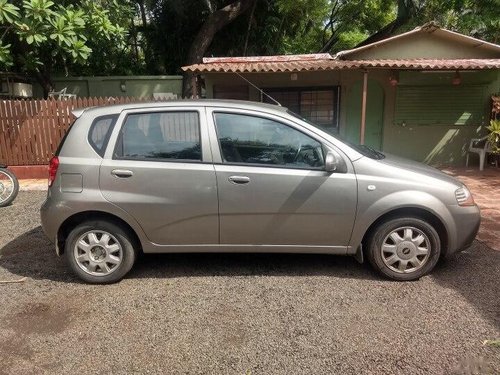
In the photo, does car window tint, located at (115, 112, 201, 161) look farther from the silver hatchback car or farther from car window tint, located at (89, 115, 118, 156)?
car window tint, located at (89, 115, 118, 156)

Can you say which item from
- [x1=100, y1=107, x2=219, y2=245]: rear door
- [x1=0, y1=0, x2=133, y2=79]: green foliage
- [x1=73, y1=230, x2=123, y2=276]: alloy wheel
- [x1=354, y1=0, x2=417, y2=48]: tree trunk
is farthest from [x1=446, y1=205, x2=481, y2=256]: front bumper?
[x1=354, y1=0, x2=417, y2=48]: tree trunk

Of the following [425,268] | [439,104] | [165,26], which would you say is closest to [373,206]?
[425,268]

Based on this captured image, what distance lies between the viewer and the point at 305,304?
3.60m

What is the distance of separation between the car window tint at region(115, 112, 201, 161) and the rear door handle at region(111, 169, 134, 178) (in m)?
0.14

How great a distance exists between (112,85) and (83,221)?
11.6 metres

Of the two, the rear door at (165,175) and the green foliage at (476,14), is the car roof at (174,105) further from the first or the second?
the green foliage at (476,14)

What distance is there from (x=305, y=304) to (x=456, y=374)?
4.05ft

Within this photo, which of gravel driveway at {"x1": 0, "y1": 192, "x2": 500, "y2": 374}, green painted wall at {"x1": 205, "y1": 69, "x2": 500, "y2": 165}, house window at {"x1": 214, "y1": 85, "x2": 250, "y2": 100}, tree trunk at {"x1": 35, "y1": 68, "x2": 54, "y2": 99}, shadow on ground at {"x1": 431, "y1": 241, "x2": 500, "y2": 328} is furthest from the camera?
tree trunk at {"x1": 35, "y1": 68, "x2": 54, "y2": 99}

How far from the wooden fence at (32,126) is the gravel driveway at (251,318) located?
18.3ft

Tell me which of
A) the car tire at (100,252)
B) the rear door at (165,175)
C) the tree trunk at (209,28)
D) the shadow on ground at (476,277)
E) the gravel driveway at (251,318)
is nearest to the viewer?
the gravel driveway at (251,318)

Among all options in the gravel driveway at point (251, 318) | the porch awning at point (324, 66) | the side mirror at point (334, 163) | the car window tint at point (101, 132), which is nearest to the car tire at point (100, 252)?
the gravel driveway at point (251, 318)

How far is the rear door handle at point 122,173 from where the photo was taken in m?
3.89

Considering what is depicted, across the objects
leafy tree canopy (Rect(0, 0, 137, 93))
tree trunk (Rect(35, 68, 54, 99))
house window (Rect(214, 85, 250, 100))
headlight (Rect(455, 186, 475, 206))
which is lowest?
headlight (Rect(455, 186, 475, 206))

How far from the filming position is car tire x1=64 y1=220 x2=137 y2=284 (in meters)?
4.00
